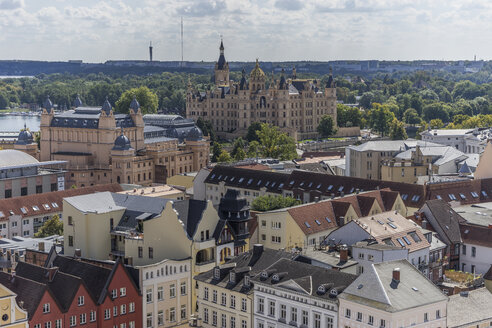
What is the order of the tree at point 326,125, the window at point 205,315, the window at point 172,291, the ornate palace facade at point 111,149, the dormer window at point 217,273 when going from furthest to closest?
the tree at point 326,125 < the ornate palace facade at point 111,149 < the window at point 172,291 < the window at point 205,315 < the dormer window at point 217,273

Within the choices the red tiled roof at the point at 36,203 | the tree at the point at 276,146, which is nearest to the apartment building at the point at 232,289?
the red tiled roof at the point at 36,203

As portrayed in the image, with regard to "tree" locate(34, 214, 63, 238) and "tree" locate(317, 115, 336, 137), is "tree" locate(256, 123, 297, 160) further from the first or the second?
"tree" locate(34, 214, 63, 238)

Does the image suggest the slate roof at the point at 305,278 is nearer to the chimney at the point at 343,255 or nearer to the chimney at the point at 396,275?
the chimney at the point at 396,275

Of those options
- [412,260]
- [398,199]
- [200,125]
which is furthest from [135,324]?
[200,125]

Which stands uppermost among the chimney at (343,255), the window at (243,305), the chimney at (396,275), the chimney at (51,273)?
the chimney at (396,275)

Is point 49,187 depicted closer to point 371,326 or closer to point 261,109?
point 371,326

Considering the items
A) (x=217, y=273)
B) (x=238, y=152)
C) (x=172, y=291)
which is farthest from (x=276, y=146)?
(x=217, y=273)

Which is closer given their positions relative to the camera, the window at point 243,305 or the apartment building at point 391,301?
the apartment building at point 391,301
